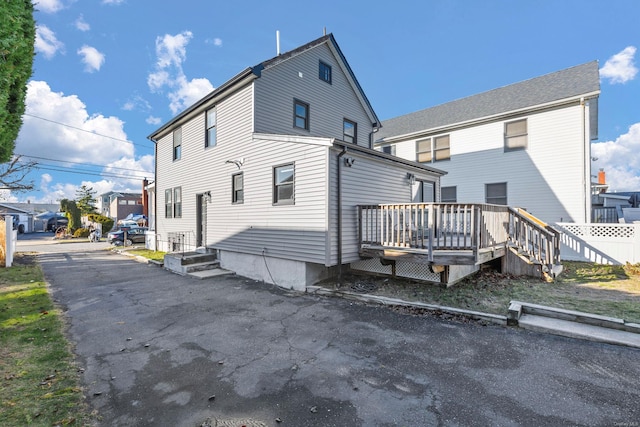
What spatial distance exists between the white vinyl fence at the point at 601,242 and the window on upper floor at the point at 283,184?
11.3 m

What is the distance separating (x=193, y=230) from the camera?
12.6 metres

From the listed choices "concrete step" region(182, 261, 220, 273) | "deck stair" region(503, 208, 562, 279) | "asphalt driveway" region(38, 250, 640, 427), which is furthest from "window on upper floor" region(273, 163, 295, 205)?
"deck stair" region(503, 208, 562, 279)

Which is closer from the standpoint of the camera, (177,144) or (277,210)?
(277,210)

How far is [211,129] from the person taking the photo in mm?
11625

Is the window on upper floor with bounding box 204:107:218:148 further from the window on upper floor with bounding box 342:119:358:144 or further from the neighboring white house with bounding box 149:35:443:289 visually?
the window on upper floor with bounding box 342:119:358:144

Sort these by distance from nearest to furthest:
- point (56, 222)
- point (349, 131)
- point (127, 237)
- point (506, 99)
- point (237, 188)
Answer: point (237, 188)
point (349, 131)
point (506, 99)
point (127, 237)
point (56, 222)

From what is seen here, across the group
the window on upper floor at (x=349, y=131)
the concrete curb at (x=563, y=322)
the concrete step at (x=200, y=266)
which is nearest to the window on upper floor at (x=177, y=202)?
the concrete step at (x=200, y=266)

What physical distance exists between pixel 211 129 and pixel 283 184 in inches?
211

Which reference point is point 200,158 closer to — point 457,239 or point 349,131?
point 349,131

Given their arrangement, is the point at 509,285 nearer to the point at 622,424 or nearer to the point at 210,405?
the point at 622,424

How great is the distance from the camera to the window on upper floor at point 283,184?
26.7 ft

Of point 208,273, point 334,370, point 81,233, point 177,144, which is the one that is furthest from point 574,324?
point 81,233

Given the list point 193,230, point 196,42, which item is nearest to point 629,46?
point 196,42

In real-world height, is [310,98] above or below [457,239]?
above
